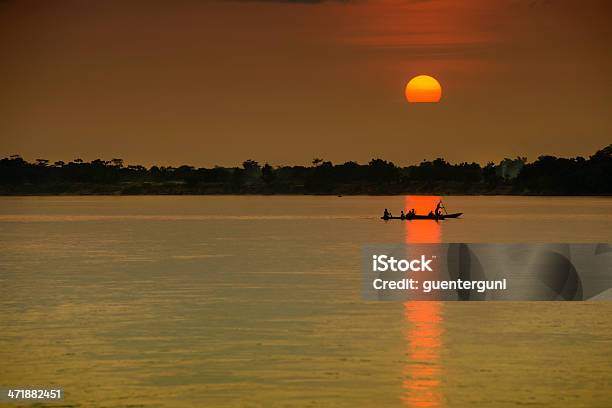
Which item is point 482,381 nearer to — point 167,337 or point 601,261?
point 167,337

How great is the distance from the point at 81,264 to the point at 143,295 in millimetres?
18417

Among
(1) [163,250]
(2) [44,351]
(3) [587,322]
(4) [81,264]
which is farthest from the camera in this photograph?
(1) [163,250]

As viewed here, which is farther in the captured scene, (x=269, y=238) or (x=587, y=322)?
(x=269, y=238)

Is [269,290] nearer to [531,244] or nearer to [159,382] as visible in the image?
[159,382]

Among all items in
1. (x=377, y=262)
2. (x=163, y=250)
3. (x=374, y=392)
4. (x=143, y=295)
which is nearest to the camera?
(x=374, y=392)

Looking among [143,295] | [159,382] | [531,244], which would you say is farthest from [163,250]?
[159,382]

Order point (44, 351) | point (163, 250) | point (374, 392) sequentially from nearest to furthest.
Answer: point (374, 392)
point (44, 351)
point (163, 250)

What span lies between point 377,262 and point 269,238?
1065 inches

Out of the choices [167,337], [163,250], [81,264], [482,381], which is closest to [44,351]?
[167,337]

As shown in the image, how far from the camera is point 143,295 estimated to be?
4484 cm

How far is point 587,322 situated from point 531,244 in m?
46.9

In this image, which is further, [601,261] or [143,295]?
[601,261]

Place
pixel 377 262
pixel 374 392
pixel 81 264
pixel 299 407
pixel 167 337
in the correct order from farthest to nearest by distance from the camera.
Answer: pixel 377 262 → pixel 81 264 → pixel 167 337 → pixel 374 392 → pixel 299 407

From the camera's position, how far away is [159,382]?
26031 millimetres
